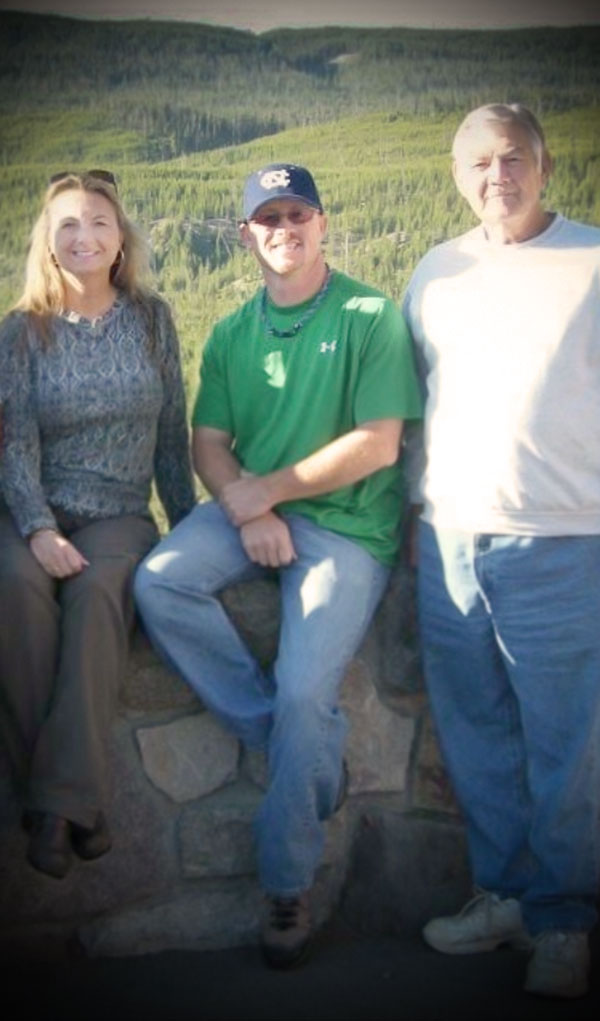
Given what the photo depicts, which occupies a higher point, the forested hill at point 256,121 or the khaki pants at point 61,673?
the forested hill at point 256,121

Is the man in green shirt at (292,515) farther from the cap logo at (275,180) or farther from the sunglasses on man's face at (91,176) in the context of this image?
the sunglasses on man's face at (91,176)

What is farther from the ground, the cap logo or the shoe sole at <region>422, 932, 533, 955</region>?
the cap logo

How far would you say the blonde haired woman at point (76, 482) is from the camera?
8.31 feet

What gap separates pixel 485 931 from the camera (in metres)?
2.71

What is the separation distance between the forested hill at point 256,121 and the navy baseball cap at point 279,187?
20.1 inches

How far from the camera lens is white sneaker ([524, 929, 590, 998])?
2.51 m

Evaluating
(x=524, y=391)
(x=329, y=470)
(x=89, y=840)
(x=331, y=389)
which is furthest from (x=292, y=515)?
(x=89, y=840)

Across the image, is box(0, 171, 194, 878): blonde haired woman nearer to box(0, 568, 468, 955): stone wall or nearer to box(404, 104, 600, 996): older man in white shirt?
box(0, 568, 468, 955): stone wall

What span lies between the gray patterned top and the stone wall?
1.21ft

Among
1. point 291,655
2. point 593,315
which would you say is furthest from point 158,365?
point 593,315

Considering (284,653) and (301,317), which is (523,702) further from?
(301,317)

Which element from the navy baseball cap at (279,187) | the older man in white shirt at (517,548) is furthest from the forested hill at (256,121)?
the older man in white shirt at (517,548)

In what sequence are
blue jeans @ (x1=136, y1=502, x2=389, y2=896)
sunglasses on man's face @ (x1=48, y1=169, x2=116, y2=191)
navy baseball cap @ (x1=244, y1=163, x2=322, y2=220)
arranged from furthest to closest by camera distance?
sunglasses on man's face @ (x1=48, y1=169, x2=116, y2=191), navy baseball cap @ (x1=244, y1=163, x2=322, y2=220), blue jeans @ (x1=136, y1=502, x2=389, y2=896)

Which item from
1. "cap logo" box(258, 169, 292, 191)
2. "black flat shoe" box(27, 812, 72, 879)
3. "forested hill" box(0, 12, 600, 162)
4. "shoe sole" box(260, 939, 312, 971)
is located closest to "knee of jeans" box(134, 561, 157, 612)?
"black flat shoe" box(27, 812, 72, 879)
